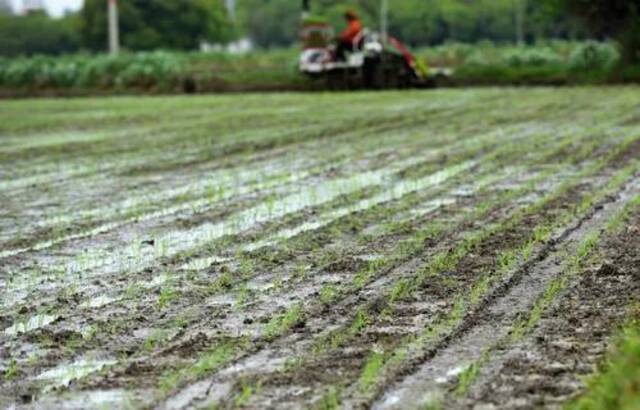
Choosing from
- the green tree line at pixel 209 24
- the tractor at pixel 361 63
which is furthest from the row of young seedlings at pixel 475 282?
the green tree line at pixel 209 24

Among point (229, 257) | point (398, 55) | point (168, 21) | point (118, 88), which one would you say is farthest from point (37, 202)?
point (168, 21)

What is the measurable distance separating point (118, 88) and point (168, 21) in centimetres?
4541

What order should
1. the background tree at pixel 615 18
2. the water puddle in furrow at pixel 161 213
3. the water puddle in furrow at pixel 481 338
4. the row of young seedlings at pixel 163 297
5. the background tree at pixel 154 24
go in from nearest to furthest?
the water puddle in furrow at pixel 481 338
the row of young seedlings at pixel 163 297
the water puddle in furrow at pixel 161 213
the background tree at pixel 615 18
the background tree at pixel 154 24

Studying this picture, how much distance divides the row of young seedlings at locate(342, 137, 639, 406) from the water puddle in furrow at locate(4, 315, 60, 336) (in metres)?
1.75

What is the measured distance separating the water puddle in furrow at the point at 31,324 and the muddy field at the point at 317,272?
0.08 ft

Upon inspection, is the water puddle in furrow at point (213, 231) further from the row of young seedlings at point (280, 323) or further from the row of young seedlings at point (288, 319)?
the row of young seedlings at point (280, 323)

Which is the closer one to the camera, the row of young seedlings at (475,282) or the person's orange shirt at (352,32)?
the row of young seedlings at (475,282)

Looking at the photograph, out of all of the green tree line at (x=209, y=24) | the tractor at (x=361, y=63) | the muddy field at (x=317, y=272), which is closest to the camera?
the muddy field at (x=317, y=272)

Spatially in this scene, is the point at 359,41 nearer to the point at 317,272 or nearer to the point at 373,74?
the point at 373,74

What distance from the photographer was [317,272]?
816 cm

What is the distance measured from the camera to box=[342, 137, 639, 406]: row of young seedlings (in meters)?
5.73

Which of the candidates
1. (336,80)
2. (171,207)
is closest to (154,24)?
(336,80)

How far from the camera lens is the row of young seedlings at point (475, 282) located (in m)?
5.73

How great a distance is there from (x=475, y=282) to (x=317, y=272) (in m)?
0.98
